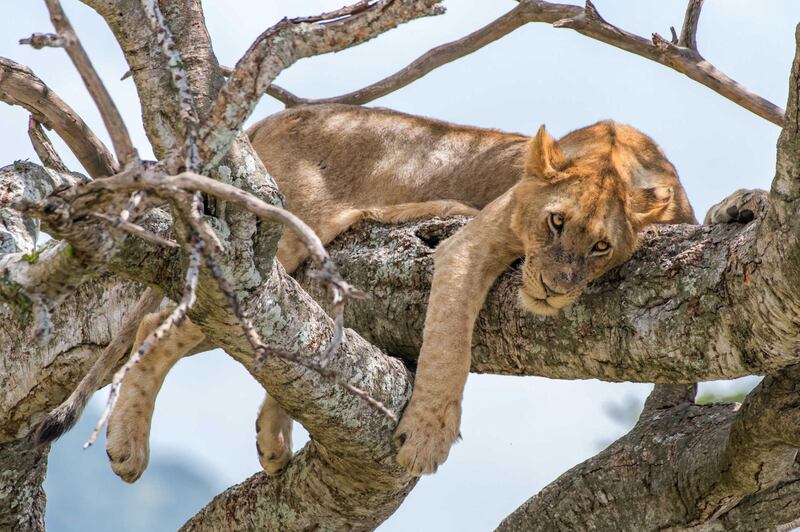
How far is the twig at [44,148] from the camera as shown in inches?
219

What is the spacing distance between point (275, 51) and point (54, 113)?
124 inches

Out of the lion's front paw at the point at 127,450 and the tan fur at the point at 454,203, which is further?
the lion's front paw at the point at 127,450

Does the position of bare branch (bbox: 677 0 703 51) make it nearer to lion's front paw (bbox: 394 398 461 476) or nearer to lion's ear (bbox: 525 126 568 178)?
lion's ear (bbox: 525 126 568 178)

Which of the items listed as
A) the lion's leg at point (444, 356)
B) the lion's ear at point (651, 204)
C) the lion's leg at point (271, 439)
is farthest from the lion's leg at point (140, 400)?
the lion's ear at point (651, 204)

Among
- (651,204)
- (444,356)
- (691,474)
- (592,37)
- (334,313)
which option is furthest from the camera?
(592,37)

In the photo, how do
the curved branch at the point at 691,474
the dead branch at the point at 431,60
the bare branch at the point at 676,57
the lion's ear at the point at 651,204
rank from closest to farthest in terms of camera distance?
the curved branch at the point at 691,474, the lion's ear at the point at 651,204, the bare branch at the point at 676,57, the dead branch at the point at 431,60

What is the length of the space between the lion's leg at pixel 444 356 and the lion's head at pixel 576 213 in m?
0.23

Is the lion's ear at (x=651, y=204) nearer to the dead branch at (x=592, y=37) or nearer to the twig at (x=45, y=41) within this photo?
the dead branch at (x=592, y=37)

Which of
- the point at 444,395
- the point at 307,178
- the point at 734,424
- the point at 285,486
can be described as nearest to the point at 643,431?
Result: the point at 734,424

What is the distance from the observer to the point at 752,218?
397cm

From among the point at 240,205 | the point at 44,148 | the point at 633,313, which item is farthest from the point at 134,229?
the point at 44,148

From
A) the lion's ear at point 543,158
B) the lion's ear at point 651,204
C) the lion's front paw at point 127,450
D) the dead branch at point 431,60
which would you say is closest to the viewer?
the lion's ear at point 651,204

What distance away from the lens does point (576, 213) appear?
464 cm

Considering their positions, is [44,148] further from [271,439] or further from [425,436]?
[425,436]
